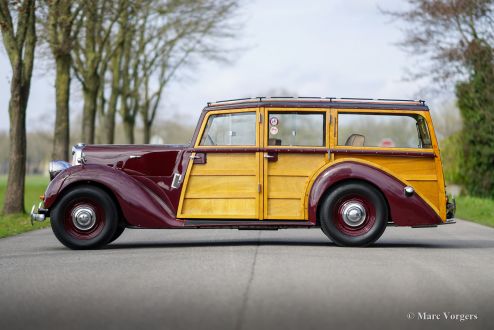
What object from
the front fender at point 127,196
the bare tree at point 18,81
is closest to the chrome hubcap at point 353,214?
the front fender at point 127,196

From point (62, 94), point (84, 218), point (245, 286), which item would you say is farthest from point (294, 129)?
point (62, 94)

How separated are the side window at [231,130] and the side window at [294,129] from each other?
26cm

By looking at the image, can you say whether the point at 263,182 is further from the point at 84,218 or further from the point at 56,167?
the point at 56,167

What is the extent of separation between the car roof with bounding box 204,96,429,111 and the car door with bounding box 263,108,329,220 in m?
0.10

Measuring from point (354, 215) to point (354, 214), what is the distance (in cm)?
1

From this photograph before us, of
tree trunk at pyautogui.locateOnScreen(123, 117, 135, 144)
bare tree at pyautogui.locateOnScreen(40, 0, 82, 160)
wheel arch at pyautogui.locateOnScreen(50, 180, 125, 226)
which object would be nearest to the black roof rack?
wheel arch at pyautogui.locateOnScreen(50, 180, 125, 226)

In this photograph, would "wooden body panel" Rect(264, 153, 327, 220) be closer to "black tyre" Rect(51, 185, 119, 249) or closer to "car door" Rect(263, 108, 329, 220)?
"car door" Rect(263, 108, 329, 220)

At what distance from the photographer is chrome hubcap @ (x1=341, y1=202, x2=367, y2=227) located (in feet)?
42.2

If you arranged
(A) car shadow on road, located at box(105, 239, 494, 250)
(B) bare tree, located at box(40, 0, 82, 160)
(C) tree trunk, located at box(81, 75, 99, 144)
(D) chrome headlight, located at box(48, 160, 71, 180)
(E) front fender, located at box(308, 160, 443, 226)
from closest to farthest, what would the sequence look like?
1. (E) front fender, located at box(308, 160, 443, 226)
2. (D) chrome headlight, located at box(48, 160, 71, 180)
3. (A) car shadow on road, located at box(105, 239, 494, 250)
4. (B) bare tree, located at box(40, 0, 82, 160)
5. (C) tree trunk, located at box(81, 75, 99, 144)

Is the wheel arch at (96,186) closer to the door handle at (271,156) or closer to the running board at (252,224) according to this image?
the running board at (252,224)

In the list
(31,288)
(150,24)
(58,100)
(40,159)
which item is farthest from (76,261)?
(40,159)

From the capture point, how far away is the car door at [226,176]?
12938 millimetres

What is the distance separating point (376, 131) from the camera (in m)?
13.8

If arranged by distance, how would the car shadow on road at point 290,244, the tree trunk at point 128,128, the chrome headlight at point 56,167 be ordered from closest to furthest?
the chrome headlight at point 56,167 → the car shadow on road at point 290,244 → the tree trunk at point 128,128
